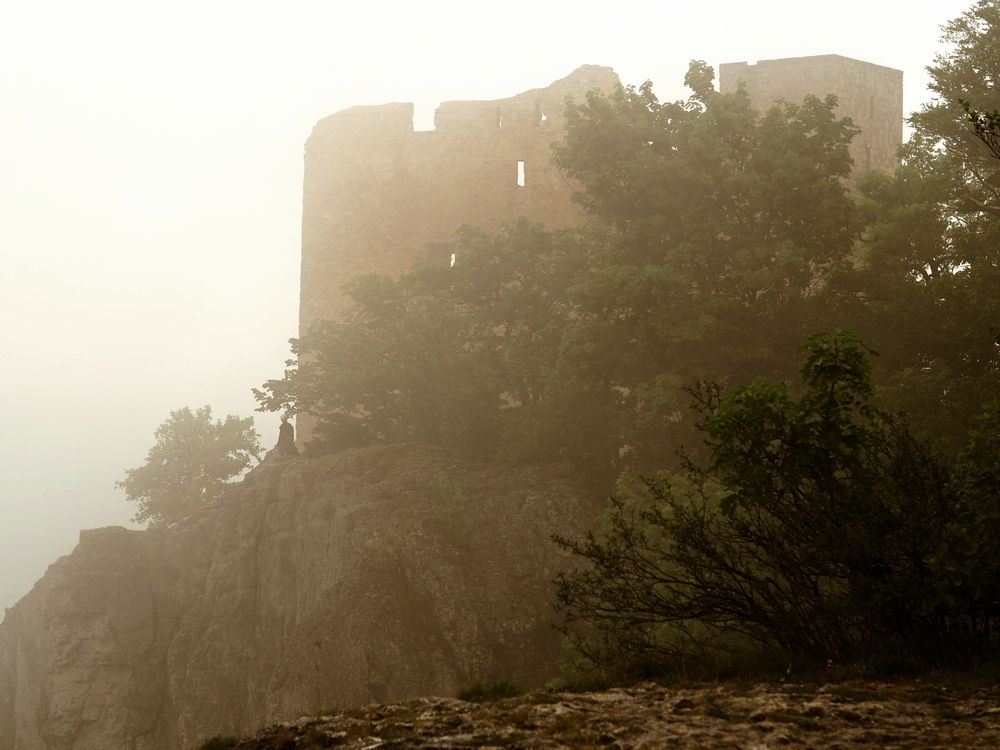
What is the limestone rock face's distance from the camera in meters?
19.5

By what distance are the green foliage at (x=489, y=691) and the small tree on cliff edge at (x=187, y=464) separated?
34183 mm

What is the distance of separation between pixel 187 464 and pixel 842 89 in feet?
99.0

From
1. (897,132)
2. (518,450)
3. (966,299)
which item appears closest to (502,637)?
(518,450)

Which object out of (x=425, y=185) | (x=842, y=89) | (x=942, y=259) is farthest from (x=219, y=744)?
(x=425, y=185)

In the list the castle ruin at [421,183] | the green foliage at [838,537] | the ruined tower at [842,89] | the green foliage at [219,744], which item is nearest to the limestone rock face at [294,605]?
the green foliage at [838,537]

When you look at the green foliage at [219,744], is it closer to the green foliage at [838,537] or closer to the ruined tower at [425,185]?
the green foliage at [838,537]

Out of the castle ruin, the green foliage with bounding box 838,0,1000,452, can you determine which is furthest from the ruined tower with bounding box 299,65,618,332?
the green foliage with bounding box 838,0,1000,452

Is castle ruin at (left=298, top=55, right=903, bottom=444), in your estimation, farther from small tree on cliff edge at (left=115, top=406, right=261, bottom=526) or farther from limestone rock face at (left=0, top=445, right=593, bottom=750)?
limestone rock face at (left=0, top=445, right=593, bottom=750)

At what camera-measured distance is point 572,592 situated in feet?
33.1

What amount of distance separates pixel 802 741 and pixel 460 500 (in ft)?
54.1

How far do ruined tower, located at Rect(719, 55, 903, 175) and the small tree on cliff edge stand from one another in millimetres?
25267

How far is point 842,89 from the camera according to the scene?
117 ft

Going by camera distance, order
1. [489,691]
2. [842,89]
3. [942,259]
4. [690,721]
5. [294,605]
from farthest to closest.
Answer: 1. [842,89]
2. [294,605]
3. [942,259]
4. [489,691]
5. [690,721]

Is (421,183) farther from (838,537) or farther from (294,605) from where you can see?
(838,537)
